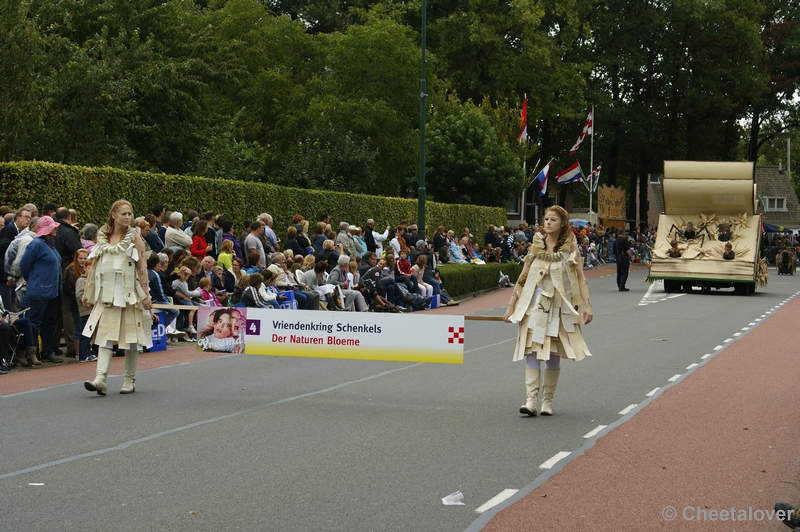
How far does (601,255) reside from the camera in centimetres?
5822

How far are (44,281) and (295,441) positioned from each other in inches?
275

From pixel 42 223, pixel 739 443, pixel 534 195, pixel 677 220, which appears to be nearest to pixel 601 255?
pixel 534 195

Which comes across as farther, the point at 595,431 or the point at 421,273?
the point at 421,273

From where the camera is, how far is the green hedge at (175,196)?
18.8m

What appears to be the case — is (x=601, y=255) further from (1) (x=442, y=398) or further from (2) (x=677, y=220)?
(1) (x=442, y=398)

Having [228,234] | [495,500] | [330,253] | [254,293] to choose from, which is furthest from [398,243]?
[495,500]

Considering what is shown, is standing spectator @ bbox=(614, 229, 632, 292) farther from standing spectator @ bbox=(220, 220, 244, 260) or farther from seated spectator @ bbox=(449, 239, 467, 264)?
standing spectator @ bbox=(220, 220, 244, 260)

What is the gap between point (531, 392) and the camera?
10008 millimetres

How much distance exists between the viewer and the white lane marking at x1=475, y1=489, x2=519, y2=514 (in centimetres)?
652

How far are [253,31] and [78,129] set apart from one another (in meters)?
18.5

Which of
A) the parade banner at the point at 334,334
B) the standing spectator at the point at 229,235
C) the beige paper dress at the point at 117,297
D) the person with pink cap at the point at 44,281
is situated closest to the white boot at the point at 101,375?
the beige paper dress at the point at 117,297

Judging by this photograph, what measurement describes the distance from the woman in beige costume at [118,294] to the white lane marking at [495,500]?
5.22 m

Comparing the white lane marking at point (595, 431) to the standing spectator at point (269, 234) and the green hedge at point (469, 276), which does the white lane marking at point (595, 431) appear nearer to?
the standing spectator at point (269, 234)

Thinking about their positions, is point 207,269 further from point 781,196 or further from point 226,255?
point 781,196
